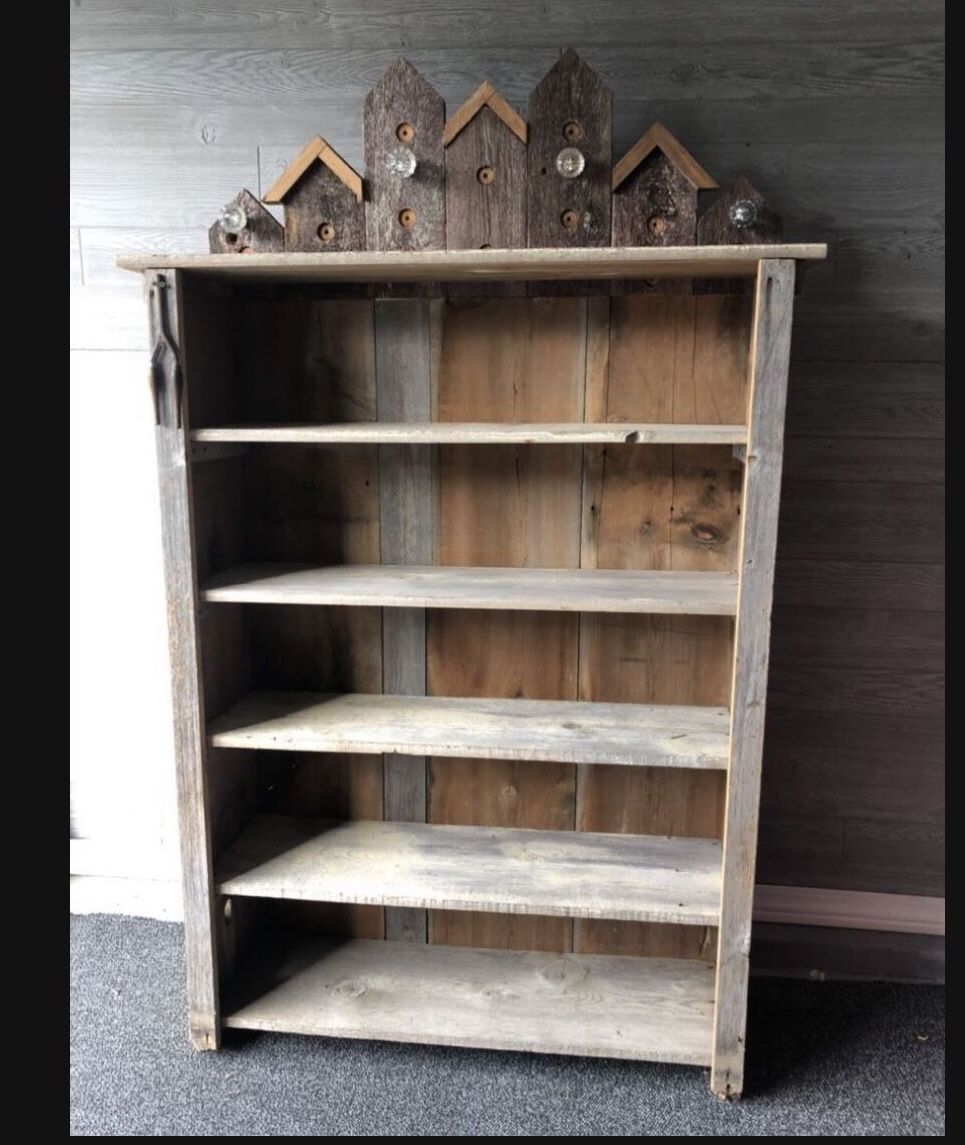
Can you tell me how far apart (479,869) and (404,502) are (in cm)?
82

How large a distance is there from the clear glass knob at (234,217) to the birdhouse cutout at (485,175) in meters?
0.41

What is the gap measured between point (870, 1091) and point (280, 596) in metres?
1.59

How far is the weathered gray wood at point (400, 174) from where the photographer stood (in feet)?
5.66

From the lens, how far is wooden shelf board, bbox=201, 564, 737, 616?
1.75m

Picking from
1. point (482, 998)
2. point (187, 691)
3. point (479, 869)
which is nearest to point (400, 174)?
point (187, 691)

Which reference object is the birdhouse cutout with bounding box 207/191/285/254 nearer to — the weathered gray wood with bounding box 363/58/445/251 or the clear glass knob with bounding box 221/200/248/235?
the clear glass knob with bounding box 221/200/248/235

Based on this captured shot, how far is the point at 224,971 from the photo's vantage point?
2.07 metres

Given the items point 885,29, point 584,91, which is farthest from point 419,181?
point 885,29

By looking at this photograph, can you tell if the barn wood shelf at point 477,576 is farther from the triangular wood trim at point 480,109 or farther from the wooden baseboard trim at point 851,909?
the wooden baseboard trim at point 851,909

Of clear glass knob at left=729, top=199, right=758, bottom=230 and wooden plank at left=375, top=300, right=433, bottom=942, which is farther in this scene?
wooden plank at left=375, top=300, right=433, bottom=942

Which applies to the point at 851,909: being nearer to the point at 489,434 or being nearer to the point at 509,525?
the point at 509,525

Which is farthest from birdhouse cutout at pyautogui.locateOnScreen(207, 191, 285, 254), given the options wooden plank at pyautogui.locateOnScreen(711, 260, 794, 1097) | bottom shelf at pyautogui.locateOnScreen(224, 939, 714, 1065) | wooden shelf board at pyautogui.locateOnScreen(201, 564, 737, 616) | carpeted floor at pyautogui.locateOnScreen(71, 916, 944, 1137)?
carpeted floor at pyautogui.locateOnScreen(71, 916, 944, 1137)

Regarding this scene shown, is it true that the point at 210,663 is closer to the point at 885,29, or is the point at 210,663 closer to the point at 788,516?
the point at 788,516

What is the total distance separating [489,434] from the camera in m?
1.72
